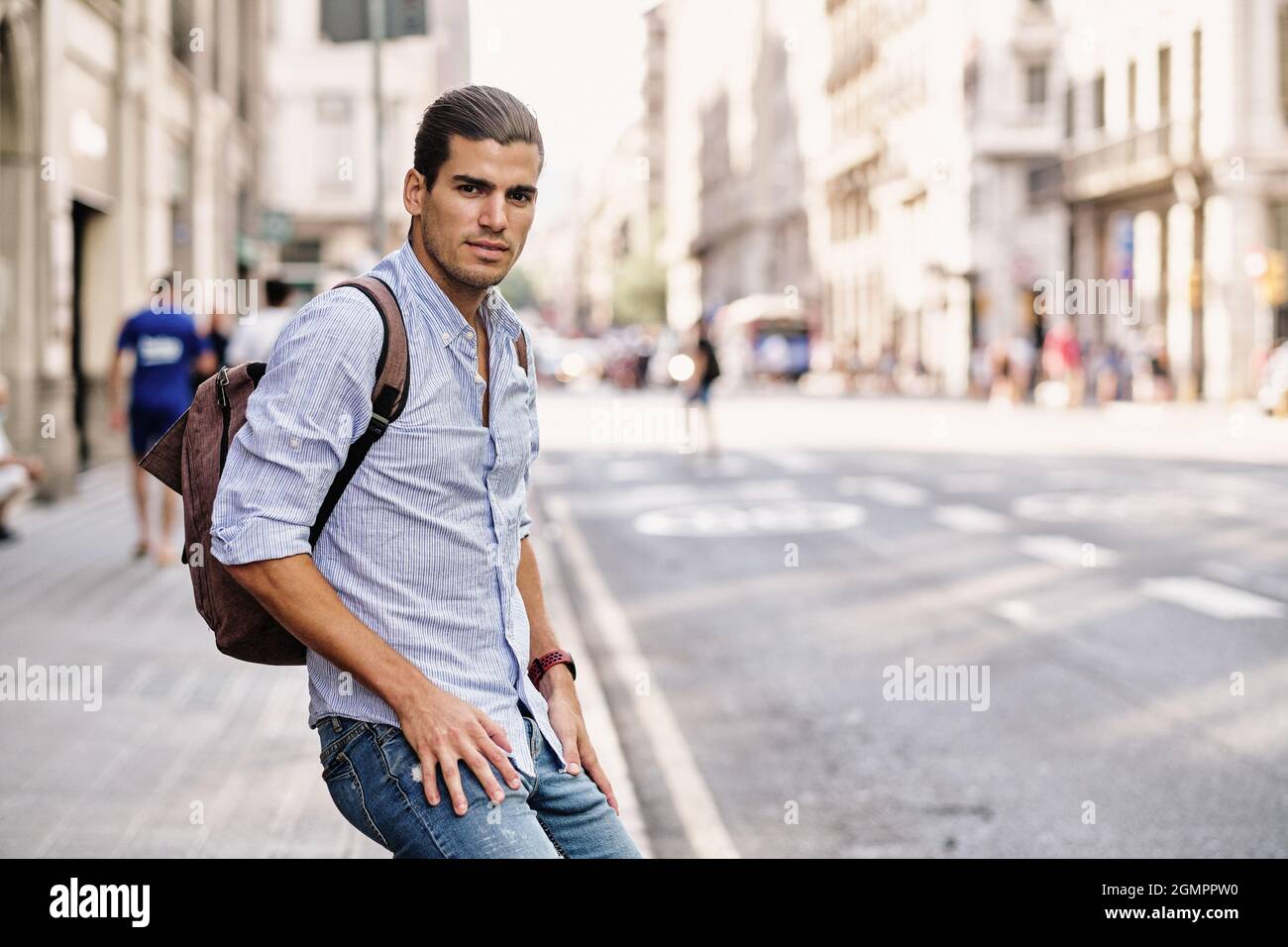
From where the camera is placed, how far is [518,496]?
9.20 feet

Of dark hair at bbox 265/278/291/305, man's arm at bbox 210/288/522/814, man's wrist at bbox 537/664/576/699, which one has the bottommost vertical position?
man's wrist at bbox 537/664/576/699

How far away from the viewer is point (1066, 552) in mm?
13375

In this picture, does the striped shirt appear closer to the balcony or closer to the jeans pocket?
the jeans pocket

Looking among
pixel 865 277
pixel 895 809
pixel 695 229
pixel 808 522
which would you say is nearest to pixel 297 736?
pixel 895 809

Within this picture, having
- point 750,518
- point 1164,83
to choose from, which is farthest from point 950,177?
point 750,518

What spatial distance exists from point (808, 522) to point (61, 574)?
671cm

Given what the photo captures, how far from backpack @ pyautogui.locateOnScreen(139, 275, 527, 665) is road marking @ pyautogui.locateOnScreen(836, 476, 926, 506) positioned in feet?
49.4

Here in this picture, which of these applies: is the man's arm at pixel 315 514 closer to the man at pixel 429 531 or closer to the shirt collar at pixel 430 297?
the man at pixel 429 531

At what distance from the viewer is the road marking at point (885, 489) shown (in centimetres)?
1786

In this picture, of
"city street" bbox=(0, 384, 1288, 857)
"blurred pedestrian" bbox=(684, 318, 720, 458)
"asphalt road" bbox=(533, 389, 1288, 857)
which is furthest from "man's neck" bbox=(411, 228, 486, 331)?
"blurred pedestrian" bbox=(684, 318, 720, 458)

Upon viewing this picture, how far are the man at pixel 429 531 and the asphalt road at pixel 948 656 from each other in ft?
10.7

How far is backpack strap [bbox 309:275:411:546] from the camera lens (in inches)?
101

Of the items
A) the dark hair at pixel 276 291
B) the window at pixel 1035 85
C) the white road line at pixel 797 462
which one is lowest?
the white road line at pixel 797 462

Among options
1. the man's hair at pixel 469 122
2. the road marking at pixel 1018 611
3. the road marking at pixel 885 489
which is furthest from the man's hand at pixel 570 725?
the road marking at pixel 885 489
